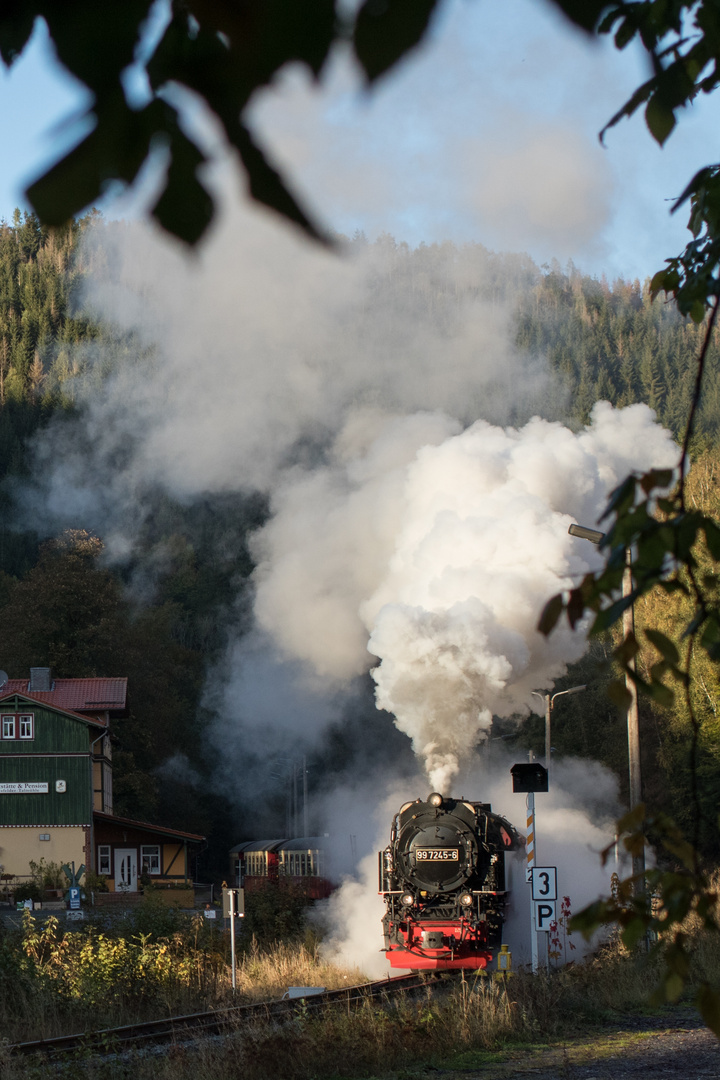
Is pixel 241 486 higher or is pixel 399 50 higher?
pixel 241 486

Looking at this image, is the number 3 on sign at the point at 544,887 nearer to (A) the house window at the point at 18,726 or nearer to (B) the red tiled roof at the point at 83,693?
(A) the house window at the point at 18,726

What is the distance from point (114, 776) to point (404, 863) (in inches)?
1336

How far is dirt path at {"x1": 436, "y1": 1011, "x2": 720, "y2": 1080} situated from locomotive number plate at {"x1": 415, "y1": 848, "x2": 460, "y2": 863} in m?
7.82

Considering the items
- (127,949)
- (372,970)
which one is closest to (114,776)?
(372,970)

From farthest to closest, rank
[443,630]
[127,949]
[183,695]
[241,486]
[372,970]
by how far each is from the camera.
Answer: [241,486] → [183,695] → [443,630] → [372,970] → [127,949]

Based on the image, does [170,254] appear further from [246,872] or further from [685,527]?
[246,872]

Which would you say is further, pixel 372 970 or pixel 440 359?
pixel 440 359

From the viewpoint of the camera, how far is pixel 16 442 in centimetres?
12775

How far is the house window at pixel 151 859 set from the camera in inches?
1799

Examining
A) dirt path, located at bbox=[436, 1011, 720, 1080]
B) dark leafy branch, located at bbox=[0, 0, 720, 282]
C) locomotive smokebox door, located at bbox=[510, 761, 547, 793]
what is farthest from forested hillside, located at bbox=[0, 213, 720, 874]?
dirt path, located at bbox=[436, 1011, 720, 1080]

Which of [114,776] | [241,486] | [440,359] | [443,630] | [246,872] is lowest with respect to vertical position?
[246,872]

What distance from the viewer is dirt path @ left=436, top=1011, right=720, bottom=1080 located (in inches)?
404

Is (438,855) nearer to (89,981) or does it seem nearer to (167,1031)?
(89,981)

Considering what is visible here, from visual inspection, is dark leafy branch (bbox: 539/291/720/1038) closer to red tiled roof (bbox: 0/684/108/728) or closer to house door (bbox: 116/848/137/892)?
red tiled roof (bbox: 0/684/108/728)
